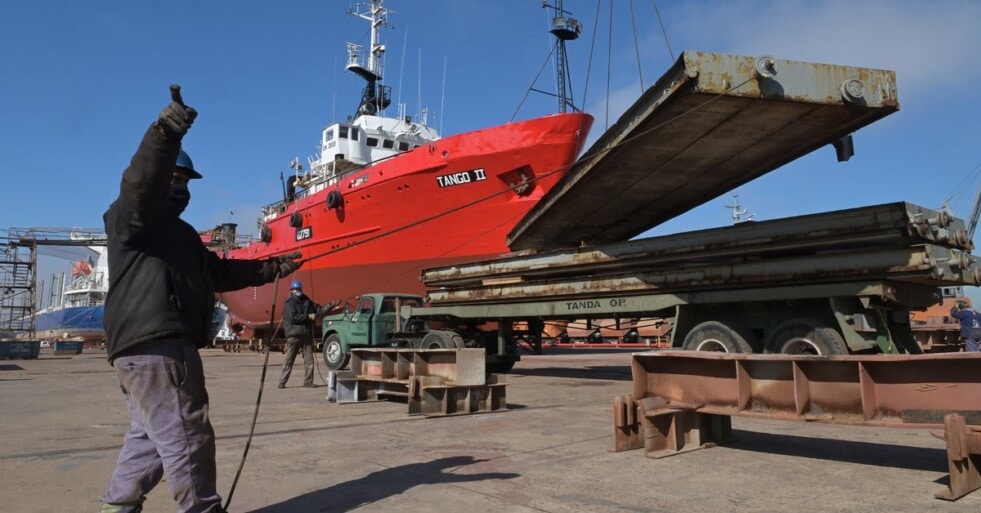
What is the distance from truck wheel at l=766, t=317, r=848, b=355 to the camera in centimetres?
690

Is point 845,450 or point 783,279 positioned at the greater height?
point 783,279

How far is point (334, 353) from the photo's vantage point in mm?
13094

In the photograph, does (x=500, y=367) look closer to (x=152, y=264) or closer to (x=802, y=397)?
(x=802, y=397)

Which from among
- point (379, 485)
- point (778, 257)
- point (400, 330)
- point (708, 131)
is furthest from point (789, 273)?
point (400, 330)

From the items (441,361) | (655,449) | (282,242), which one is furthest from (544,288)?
(282,242)

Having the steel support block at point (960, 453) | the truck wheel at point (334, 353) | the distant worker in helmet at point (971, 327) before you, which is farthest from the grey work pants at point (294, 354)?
the distant worker in helmet at point (971, 327)

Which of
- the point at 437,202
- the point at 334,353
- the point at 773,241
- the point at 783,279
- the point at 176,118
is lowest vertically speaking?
the point at 334,353

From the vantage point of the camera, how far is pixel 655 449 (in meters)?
4.73

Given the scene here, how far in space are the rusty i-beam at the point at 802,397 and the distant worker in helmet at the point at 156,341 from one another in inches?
126

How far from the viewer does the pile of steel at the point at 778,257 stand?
649cm

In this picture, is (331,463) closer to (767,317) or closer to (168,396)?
(168,396)

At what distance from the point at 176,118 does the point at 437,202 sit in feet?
50.3

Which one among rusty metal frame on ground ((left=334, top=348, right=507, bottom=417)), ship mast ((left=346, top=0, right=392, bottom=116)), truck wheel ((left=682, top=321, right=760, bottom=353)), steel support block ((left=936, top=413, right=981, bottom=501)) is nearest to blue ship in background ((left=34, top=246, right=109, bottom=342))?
ship mast ((left=346, top=0, right=392, bottom=116))

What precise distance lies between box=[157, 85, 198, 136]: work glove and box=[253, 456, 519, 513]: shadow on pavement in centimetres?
215
